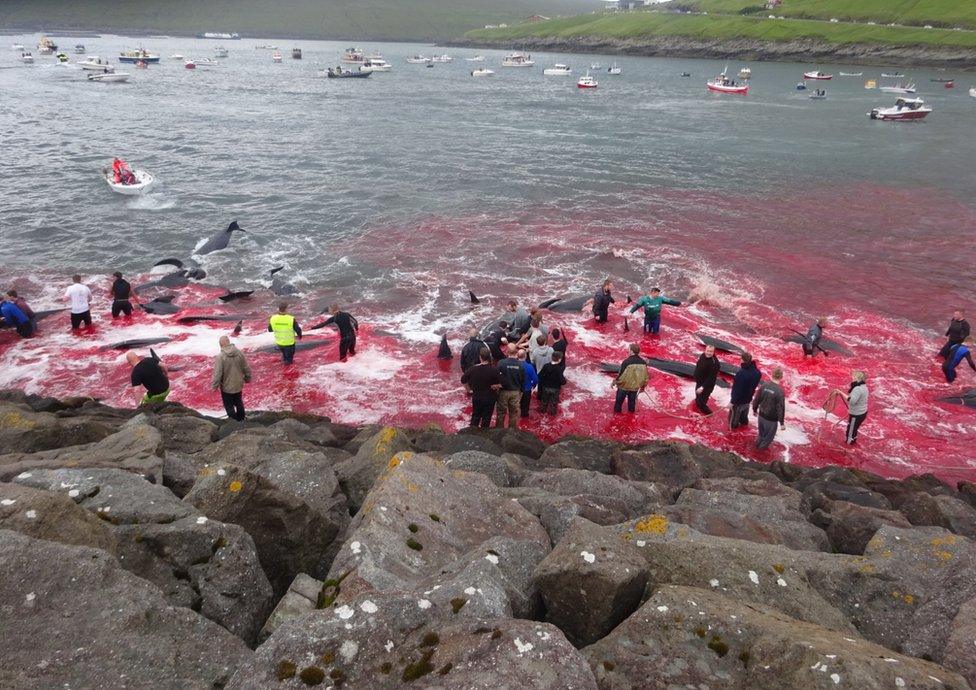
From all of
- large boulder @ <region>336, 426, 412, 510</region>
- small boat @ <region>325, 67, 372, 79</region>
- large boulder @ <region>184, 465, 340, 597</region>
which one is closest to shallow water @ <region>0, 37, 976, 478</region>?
large boulder @ <region>336, 426, 412, 510</region>

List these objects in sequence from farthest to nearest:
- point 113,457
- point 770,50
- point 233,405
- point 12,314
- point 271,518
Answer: point 770,50 < point 12,314 < point 233,405 < point 113,457 < point 271,518

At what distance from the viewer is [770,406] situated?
45.3ft

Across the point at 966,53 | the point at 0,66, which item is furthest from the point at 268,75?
the point at 966,53

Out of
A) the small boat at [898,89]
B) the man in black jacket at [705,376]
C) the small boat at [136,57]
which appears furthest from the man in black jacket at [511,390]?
the small boat at [136,57]

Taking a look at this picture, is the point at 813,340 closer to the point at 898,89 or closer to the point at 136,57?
the point at 898,89

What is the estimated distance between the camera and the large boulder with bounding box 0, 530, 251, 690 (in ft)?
13.7

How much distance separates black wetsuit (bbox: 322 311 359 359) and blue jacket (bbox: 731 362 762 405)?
36.5 ft

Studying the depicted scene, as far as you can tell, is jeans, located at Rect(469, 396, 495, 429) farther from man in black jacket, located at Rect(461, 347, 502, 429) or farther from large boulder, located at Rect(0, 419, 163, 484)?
large boulder, located at Rect(0, 419, 163, 484)

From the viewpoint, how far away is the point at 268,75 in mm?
115000

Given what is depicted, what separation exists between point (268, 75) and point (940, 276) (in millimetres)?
119518

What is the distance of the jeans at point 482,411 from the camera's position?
13875 millimetres

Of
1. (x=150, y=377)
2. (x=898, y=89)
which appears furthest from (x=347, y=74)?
(x=150, y=377)

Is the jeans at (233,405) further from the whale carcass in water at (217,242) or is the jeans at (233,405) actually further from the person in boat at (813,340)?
the whale carcass in water at (217,242)

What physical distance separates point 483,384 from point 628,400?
4.51 meters
